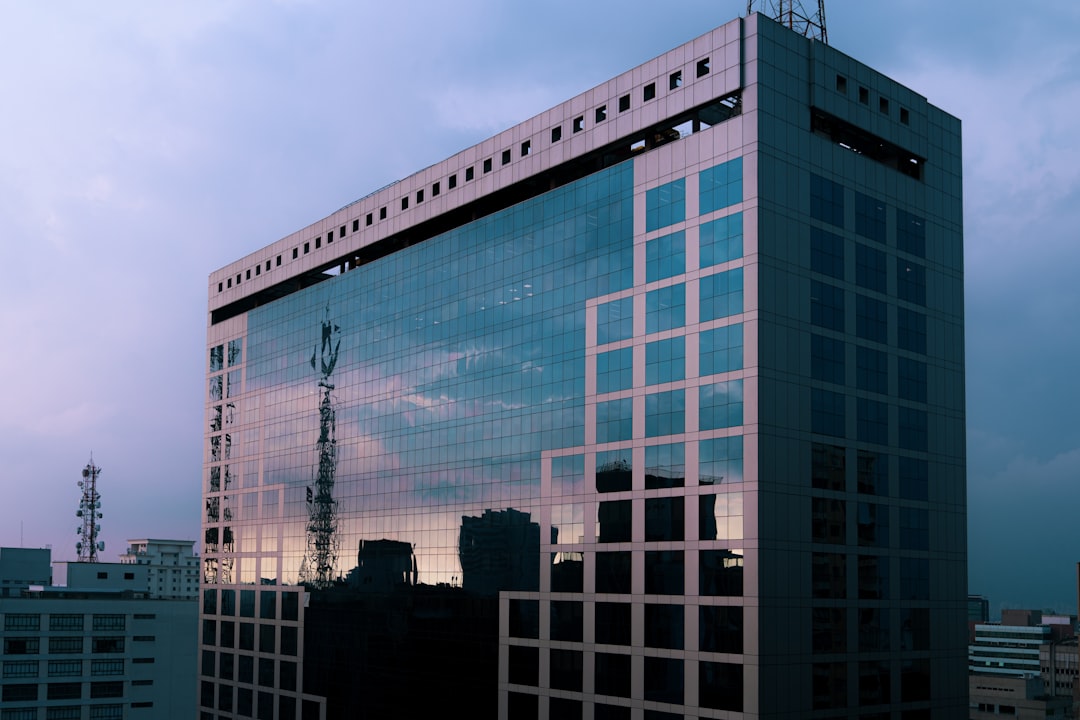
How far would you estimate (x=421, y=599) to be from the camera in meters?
82.8

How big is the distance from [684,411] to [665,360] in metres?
3.45

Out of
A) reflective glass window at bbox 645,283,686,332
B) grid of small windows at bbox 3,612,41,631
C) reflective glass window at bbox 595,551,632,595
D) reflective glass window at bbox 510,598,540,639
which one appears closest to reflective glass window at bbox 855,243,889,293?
reflective glass window at bbox 645,283,686,332

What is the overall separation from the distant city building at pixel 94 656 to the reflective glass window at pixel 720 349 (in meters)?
97.7

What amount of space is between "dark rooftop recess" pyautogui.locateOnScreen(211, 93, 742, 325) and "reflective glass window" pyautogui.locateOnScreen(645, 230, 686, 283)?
6.75 metres

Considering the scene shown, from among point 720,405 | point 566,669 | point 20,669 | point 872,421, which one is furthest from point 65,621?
point 872,421

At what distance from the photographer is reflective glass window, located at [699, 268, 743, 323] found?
194 feet

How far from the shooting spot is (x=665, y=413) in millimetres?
62281

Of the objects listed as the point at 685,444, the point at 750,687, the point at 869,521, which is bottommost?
the point at 750,687

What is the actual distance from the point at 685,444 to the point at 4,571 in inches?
5130

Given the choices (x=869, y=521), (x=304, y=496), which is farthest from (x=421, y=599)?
(x=869, y=521)

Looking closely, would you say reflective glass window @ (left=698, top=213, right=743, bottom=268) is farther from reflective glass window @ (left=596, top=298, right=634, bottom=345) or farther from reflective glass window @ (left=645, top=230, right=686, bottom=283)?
reflective glass window @ (left=596, top=298, right=634, bottom=345)

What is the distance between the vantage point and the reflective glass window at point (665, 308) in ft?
205

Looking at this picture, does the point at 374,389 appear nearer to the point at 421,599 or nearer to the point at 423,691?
the point at 421,599

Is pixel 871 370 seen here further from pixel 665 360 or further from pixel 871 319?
pixel 665 360
